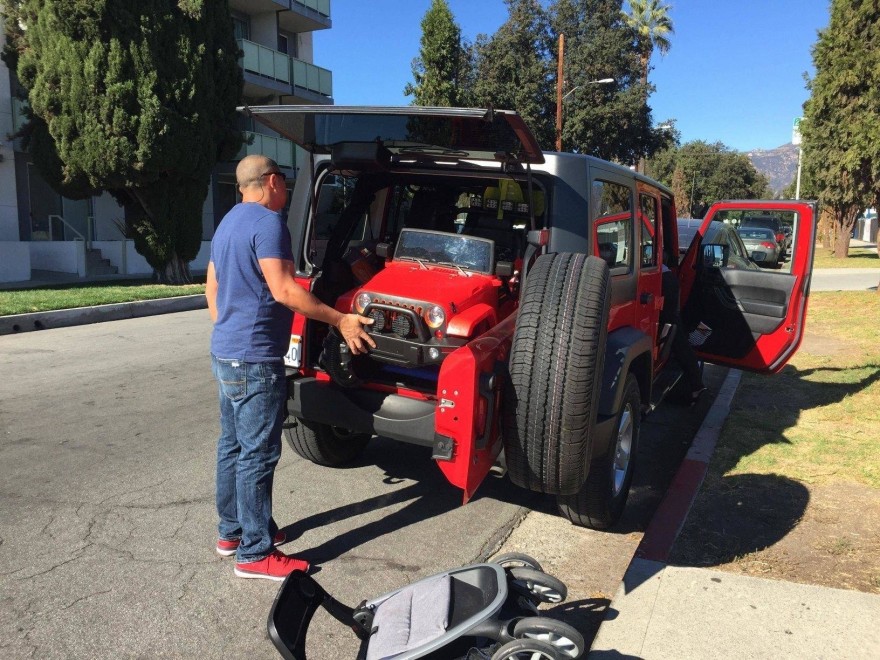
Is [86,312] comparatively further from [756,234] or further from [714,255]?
[756,234]

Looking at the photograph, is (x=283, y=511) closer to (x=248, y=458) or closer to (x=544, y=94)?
(x=248, y=458)

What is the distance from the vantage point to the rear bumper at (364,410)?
141 inches

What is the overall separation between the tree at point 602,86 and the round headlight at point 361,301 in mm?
34059

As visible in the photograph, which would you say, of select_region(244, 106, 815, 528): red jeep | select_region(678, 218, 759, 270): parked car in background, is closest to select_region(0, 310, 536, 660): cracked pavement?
select_region(244, 106, 815, 528): red jeep

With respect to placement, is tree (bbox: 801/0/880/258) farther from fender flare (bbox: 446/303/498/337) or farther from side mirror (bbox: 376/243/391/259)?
fender flare (bbox: 446/303/498/337)

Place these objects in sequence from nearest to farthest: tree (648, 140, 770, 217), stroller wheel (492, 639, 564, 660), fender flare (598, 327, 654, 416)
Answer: stroller wheel (492, 639, 564, 660)
fender flare (598, 327, 654, 416)
tree (648, 140, 770, 217)

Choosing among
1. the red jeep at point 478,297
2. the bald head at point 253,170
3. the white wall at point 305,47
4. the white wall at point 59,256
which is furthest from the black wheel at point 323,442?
the white wall at point 305,47

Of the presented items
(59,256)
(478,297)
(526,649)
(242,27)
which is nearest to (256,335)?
(478,297)

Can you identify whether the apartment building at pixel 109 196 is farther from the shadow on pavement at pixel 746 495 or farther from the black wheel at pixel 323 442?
the shadow on pavement at pixel 746 495

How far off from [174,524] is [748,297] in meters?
4.74

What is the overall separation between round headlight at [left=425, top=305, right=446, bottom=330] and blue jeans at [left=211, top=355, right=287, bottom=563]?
0.80 m

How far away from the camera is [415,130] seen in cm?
360

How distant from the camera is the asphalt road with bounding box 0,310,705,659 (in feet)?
9.59

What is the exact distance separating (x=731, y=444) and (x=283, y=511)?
3341 mm
